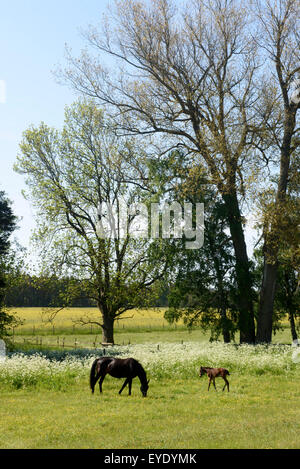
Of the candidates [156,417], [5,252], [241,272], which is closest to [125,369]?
[156,417]

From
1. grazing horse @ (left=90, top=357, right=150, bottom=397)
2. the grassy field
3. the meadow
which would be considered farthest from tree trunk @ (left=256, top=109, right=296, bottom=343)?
the grassy field

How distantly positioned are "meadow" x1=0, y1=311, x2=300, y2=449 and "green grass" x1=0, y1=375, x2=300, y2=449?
0.8 inches

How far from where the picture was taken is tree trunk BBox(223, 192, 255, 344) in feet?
97.0

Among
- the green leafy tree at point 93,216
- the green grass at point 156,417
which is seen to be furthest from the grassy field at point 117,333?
the green grass at point 156,417

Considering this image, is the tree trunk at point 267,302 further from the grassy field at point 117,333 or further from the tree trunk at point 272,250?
the grassy field at point 117,333

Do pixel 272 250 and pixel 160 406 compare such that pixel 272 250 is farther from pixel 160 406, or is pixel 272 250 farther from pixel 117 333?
pixel 117 333

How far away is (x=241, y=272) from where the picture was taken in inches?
1161

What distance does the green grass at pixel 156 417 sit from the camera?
1003 centimetres

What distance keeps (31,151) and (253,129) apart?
15982 mm

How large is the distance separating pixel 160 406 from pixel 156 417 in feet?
4.42

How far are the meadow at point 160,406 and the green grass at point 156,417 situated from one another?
20 millimetres

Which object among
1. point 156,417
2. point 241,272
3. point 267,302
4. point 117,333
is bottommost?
point 117,333

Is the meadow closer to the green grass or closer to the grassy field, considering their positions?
the green grass
